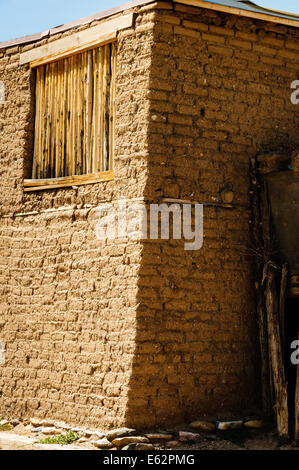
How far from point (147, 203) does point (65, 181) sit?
4.44 feet

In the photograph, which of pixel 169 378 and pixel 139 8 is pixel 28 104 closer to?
pixel 139 8

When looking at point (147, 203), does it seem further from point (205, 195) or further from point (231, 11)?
point (231, 11)

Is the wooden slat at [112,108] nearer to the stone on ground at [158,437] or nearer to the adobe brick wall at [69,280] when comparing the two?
the adobe brick wall at [69,280]

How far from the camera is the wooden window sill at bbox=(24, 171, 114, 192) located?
7430mm

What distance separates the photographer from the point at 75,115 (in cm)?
797

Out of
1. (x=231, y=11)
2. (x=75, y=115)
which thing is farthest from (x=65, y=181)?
(x=231, y=11)

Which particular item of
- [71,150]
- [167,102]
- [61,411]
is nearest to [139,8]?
[167,102]

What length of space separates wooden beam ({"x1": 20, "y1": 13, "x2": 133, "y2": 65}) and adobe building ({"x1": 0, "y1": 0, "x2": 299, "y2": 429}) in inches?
0.8

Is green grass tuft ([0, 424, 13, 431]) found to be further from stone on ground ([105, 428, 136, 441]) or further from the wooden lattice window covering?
the wooden lattice window covering

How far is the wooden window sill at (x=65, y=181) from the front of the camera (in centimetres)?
743

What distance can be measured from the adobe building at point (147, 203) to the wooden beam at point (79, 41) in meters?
0.02

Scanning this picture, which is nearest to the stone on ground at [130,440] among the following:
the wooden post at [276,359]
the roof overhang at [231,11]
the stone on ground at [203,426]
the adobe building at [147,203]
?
the adobe building at [147,203]

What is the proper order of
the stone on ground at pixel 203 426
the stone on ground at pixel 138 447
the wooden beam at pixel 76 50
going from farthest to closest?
the wooden beam at pixel 76 50 → the stone on ground at pixel 203 426 → the stone on ground at pixel 138 447

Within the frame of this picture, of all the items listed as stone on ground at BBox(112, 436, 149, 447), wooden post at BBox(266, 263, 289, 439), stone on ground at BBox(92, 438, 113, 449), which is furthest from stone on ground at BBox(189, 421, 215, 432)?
stone on ground at BBox(92, 438, 113, 449)
